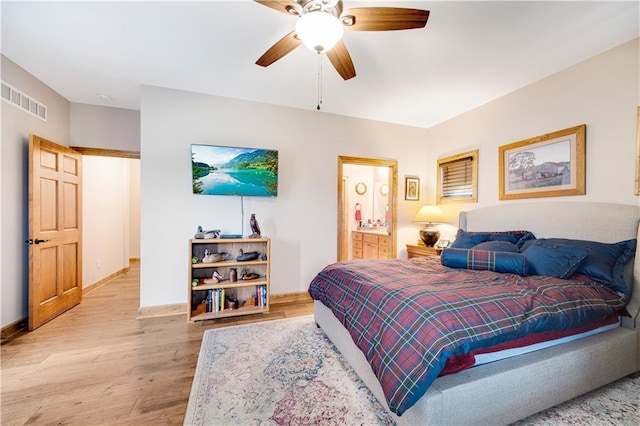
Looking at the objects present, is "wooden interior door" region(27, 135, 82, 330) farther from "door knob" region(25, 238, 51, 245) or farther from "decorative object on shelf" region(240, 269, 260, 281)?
"decorative object on shelf" region(240, 269, 260, 281)

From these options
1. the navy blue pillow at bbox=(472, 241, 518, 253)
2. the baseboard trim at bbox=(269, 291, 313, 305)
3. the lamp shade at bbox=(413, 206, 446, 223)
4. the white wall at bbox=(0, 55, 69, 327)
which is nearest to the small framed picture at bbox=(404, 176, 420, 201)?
the lamp shade at bbox=(413, 206, 446, 223)

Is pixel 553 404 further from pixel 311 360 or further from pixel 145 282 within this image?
pixel 145 282

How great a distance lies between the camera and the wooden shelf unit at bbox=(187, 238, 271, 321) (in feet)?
9.53

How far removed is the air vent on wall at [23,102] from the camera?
246cm

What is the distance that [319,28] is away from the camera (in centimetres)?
144

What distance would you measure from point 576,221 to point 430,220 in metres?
1.65

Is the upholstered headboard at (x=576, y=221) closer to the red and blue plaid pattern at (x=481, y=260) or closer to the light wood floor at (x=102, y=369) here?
the red and blue plaid pattern at (x=481, y=260)

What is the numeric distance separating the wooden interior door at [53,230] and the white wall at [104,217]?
2.40 feet

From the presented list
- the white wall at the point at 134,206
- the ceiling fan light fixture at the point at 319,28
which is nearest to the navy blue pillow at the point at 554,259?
the ceiling fan light fixture at the point at 319,28

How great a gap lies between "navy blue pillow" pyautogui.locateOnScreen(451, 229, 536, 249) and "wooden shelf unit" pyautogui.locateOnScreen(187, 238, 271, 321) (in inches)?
91.4

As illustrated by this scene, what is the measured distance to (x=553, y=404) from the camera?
1.50m

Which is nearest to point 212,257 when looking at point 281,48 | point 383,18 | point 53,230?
point 53,230

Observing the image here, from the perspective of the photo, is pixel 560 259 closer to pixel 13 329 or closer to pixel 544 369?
pixel 544 369

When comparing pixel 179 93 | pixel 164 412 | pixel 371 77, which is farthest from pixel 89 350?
pixel 371 77
